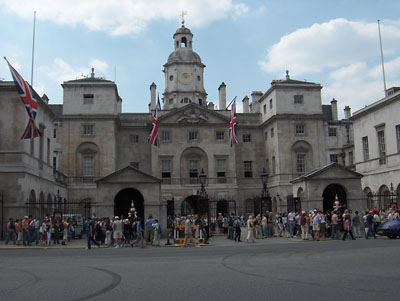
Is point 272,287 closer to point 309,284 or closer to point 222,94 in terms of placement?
point 309,284

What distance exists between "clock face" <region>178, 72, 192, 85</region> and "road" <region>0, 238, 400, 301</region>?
48020 mm

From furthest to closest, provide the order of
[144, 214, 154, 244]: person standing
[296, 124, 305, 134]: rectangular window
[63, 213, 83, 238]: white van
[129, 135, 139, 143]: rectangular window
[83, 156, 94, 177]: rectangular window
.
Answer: [129, 135, 139, 143]: rectangular window
[296, 124, 305, 134]: rectangular window
[83, 156, 94, 177]: rectangular window
[63, 213, 83, 238]: white van
[144, 214, 154, 244]: person standing

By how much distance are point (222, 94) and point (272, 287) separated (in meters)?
50.4

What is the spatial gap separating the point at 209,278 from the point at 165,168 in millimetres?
39684

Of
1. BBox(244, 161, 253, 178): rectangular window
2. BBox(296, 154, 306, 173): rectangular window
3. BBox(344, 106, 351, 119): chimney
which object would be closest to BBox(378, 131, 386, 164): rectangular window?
BBox(296, 154, 306, 173): rectangular window

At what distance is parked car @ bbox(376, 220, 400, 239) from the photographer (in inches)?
926

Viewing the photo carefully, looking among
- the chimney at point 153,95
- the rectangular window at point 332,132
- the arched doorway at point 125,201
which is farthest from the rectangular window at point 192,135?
the arched doorway at point 125,201

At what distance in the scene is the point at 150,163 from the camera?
51812 millimetres

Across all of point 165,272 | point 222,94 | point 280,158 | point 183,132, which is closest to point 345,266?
point 165,272

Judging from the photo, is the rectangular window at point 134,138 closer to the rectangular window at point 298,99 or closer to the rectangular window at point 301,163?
the rectangular window at point 301,163

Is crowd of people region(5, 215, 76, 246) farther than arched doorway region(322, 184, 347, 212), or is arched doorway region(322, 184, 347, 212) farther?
arched doorway region(322, 184, 347, 212)

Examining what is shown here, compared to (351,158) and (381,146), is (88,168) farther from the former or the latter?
(351,158)

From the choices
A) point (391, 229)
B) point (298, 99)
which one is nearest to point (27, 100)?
point (391, 229)

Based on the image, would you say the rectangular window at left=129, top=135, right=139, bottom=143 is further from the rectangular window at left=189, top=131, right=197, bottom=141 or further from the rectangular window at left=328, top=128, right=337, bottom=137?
the rectangular window at left=328, top=128, right=337, bottom=137
